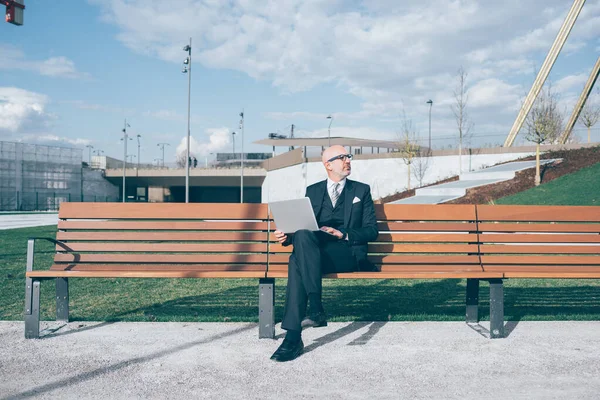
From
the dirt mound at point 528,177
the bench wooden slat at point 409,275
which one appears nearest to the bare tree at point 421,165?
the dirt mound at point 528,177

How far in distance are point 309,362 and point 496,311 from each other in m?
1.73

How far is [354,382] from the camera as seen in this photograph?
3363 millimetres

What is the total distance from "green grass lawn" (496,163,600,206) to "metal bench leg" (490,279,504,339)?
13370 millimetres

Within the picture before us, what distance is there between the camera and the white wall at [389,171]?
30.1 metres

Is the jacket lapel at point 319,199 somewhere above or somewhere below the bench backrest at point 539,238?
above

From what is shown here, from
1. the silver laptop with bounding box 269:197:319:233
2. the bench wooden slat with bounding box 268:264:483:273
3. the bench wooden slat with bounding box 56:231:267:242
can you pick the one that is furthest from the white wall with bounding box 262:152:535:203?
the silver laptop with bounding box 269:197:319:233

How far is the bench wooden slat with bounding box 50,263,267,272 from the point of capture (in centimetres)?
459

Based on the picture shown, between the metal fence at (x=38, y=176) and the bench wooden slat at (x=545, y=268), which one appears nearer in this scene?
the bench wooden slat at (x=545, y=268)

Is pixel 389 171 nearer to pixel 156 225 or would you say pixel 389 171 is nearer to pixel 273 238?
pixel 273 238

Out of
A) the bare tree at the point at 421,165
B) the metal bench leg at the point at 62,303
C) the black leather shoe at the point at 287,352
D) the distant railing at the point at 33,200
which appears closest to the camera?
the black leather shoe at the point at 287,352

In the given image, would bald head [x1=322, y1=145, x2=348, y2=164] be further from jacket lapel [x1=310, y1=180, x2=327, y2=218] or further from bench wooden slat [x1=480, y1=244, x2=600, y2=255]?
bench wooden slat [x1=480, y1=244, x2=600, y2=255]

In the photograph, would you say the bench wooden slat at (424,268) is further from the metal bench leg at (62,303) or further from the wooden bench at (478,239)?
the metal bench leg at (62,303)

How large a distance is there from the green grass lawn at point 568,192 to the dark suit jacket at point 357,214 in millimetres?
13824


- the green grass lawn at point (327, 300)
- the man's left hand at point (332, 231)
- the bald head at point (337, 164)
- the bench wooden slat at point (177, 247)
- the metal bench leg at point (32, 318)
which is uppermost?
the bald head at point (337, 164)
